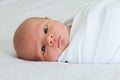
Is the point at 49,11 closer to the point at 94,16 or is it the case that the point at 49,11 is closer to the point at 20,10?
the point at 20,10

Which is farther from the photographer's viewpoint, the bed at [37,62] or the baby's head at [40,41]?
the baby's head at [40,41]

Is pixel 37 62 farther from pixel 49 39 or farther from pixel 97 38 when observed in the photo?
pixel 97 38

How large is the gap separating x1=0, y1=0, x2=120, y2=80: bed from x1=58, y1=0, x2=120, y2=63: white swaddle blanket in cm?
9

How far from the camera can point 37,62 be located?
0.88 m

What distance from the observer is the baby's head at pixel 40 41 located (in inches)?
37.5

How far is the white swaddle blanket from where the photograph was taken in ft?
2.93

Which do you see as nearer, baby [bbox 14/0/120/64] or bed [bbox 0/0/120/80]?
bed [bbox 0/0/120/80]

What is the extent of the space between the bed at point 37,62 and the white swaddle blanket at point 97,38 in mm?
89

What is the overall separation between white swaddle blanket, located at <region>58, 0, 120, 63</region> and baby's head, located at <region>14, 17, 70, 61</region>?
3cm

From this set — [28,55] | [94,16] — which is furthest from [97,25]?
[28,55]

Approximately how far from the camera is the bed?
2.45 feet

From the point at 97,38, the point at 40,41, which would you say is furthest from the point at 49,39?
the point at 97,38

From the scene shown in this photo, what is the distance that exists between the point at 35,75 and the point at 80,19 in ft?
1.16

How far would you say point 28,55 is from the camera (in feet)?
3.17
